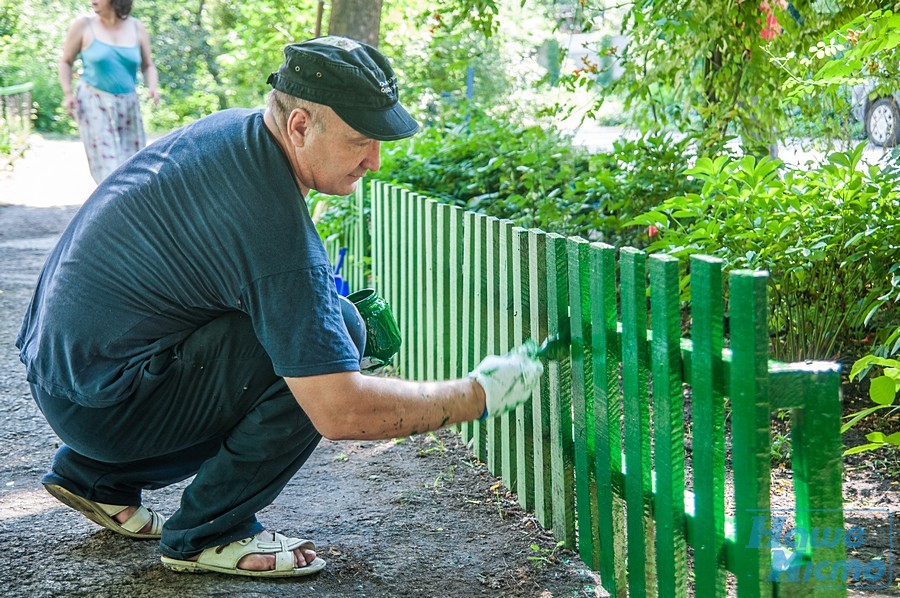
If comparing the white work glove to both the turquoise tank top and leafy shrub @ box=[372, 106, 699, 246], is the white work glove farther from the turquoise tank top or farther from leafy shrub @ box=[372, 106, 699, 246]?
the turquoise tank top

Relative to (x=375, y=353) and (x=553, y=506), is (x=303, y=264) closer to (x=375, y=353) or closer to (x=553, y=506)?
(x=375, y=353)

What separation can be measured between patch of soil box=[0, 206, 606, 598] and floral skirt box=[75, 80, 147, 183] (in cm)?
299

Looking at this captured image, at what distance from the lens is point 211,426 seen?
254cm

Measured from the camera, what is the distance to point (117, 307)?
2.33 metres

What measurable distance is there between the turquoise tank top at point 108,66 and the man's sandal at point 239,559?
4.69 m

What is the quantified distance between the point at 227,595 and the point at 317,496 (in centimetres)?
79

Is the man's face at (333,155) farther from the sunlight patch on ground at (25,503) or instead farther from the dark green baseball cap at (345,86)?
the sunlight patch on ground at (25,503)

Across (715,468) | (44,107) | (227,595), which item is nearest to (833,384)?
(715,468)

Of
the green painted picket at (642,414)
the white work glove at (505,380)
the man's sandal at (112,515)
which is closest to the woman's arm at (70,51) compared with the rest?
the green painted picket at (642,414)

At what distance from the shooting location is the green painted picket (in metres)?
1.81

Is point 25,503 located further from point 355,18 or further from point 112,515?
point 355,18

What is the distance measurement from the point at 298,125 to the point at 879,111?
3.87 meters

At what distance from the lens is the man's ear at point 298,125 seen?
2.29 metres

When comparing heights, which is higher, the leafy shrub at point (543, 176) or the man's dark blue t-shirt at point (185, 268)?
the leafy shrub at point (543, 176)
